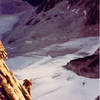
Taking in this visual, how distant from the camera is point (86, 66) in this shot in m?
11.9

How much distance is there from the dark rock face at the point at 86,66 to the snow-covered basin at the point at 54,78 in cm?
43

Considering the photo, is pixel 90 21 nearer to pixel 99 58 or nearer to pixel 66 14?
pixel 66 14

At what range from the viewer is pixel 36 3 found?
2952 centimetres

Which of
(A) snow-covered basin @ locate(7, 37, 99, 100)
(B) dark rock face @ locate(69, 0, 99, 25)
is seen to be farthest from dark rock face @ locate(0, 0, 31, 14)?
(A) snow-covered basin @ locate(7, 37, 99, 100)

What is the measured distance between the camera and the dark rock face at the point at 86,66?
11.3 m

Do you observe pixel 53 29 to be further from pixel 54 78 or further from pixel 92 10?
pixel 54 78

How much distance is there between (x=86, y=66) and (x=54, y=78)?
2.02 meters

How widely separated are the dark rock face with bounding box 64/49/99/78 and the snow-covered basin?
43 centimetres

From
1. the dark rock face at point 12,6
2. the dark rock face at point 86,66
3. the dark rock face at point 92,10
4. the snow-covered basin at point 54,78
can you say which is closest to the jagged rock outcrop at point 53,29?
the dark rock face at point 92,10

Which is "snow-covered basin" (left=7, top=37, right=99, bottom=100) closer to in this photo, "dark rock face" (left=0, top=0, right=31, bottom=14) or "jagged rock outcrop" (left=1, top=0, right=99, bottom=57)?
"jagged rock outcrop" (left=1, top=0, right=99, bottom=57)

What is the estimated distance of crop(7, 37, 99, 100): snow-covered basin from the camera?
9.60m

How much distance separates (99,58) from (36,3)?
63.8ft

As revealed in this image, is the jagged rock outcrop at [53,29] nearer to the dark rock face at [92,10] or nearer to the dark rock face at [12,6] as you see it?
the dark rock face at [92,10]

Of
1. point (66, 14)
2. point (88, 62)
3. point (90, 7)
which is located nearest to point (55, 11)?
point (66, 14)
